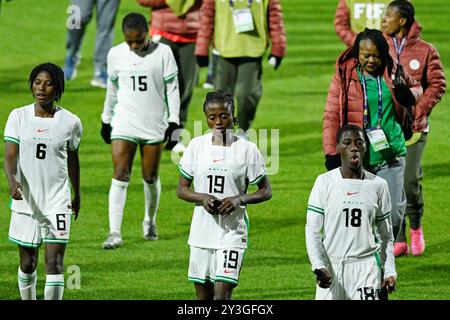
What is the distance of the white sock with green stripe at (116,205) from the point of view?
13703 millimetres

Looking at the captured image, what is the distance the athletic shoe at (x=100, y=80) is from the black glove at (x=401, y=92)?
11.4 metres

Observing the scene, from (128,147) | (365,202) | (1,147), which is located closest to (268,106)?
(1,147)

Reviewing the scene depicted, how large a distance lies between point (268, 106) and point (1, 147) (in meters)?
4.35

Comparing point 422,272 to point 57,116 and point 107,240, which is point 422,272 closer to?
point 107,240

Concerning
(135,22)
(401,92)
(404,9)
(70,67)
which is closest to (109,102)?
(135,22)

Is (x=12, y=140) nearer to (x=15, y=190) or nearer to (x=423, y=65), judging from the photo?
(x=15, y=190)

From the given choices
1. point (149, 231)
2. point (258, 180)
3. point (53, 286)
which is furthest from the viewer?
point (149, 231)

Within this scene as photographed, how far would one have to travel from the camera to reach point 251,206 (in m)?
15.8

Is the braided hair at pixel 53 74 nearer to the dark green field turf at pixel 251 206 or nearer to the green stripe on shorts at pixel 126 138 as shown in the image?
the dark green field turf at pixel 251 206

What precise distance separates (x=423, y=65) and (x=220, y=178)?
3.10 m

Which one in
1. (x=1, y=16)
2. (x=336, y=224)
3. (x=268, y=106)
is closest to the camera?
(x=336, y=224)

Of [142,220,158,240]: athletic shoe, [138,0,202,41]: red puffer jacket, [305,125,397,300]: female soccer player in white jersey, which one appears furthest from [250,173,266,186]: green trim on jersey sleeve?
[138,0,202,41]: red puffer jacket

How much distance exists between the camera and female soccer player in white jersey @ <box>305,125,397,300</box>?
31.3 feet

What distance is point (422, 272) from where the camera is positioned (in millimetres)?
12938
